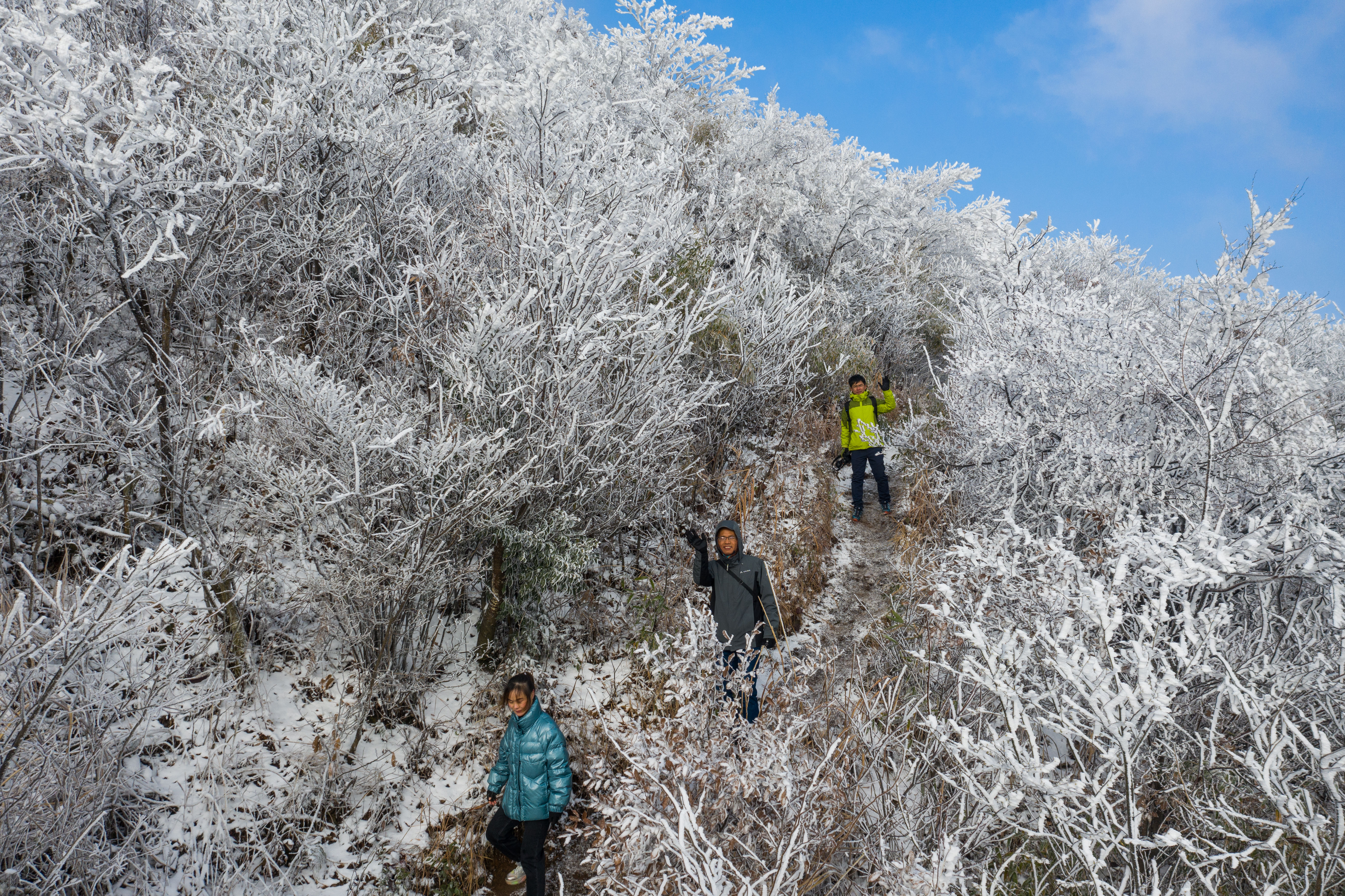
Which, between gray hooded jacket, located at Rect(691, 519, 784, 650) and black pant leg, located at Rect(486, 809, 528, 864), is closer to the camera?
black pant leg, located at Rect(486, 809, 528, 864)

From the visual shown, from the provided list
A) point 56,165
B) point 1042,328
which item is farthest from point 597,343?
point 1042,328

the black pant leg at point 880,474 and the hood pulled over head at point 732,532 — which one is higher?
the black pant leg at point 880,474

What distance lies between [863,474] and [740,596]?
427 centimetres

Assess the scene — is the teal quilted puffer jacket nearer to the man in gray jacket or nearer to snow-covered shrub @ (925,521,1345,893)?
the man in gray jacket

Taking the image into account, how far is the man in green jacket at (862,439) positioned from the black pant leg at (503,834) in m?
5.63

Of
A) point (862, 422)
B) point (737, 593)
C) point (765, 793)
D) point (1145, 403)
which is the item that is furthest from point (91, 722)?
point (1145, 403)

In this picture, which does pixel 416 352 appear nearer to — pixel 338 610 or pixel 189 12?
pixel 338 610

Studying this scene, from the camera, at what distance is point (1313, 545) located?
2.52m

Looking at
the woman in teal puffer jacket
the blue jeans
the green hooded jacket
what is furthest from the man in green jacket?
the woman in teal puffer jacket

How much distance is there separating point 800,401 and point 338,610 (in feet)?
22.9

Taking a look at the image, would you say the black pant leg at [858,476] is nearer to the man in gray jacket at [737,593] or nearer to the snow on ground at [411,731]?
the snow on ground at [411,731]

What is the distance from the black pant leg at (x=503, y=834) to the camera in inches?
132

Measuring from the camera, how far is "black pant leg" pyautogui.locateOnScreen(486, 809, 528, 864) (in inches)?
132

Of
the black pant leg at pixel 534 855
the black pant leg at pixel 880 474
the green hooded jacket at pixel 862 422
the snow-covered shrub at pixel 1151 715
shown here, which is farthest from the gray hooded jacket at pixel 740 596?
the black pant leg at pixel 880 474
